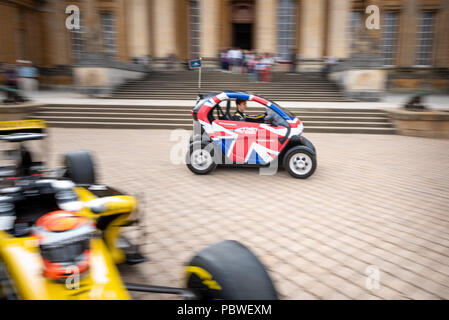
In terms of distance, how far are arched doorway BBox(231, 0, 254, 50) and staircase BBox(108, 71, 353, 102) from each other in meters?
6.92

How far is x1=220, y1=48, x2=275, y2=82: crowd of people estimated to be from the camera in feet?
63.1

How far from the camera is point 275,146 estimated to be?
667cm

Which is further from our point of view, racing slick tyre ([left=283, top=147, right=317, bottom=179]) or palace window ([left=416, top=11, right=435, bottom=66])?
palace window ([left=416, top=11, right=435, bottom=66])

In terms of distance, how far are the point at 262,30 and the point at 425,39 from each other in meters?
12.3

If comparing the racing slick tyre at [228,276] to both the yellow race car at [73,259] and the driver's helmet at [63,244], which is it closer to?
the yellow race car at [73,259]

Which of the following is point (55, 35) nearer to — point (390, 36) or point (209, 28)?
point (209, 28)

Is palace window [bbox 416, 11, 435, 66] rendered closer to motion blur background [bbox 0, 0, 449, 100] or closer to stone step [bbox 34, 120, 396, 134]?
motion blur background [bbox 0, 0, 449, 100]

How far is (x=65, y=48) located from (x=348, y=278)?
30.1 m

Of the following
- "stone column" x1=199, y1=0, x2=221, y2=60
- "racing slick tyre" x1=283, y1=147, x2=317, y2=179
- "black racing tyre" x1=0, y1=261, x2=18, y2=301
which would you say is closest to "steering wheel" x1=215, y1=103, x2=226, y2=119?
"racing slick tyre" x1=283, y1=147, x2=317, y2=179

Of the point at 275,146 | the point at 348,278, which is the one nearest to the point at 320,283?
the point at 348,278

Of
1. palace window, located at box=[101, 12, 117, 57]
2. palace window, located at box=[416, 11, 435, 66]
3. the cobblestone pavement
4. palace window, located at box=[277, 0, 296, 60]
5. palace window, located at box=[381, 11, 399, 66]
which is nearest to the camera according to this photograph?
the cobblestone pavement
